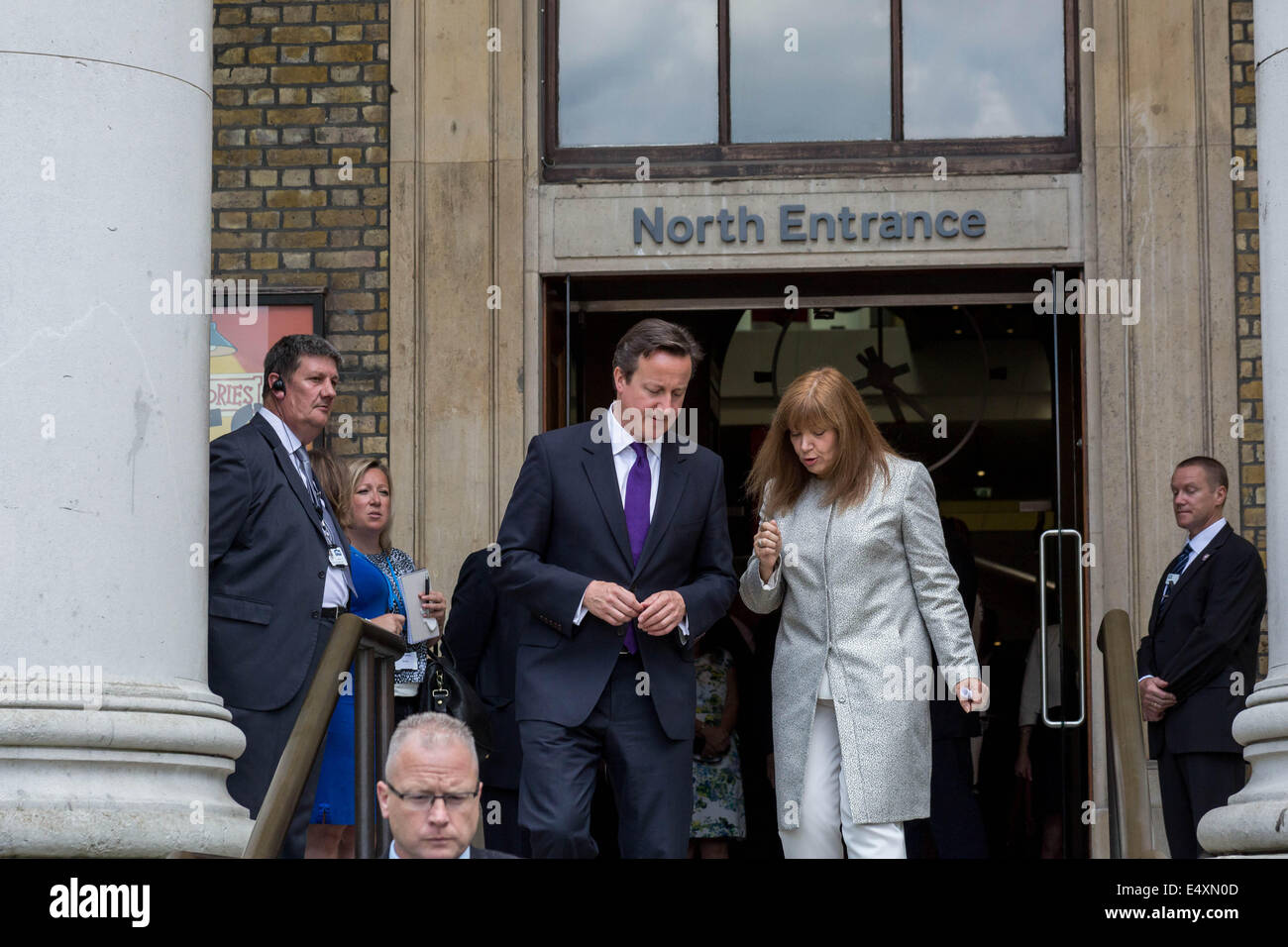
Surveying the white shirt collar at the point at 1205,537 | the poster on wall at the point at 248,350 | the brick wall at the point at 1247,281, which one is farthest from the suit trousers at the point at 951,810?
the poster on wall at the point at 248,350

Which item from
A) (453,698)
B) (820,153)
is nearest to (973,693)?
(453,698)

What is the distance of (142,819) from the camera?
15.1ft

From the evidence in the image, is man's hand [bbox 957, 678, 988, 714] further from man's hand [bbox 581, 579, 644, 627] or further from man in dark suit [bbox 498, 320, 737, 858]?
man's hand [bbox 581, 579, 644, 627]

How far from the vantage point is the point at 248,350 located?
8.31 meters

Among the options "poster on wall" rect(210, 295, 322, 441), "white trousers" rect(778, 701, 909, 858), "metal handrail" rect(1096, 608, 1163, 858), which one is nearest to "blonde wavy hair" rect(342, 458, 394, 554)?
"poster on wall" rect(210, 295, 322, 441)

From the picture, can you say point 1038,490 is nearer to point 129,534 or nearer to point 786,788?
point 786,788

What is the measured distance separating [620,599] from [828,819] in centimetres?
87

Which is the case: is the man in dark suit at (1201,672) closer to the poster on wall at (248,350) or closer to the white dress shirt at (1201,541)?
the white dress shirt at (1201,541)

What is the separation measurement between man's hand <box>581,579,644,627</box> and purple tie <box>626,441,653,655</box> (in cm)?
31

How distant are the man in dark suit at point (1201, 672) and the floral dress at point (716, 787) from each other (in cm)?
175

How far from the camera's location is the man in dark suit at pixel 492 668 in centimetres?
666
